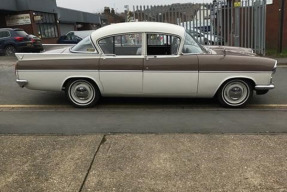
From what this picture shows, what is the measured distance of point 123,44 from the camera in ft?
20.1

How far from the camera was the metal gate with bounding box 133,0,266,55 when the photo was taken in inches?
542

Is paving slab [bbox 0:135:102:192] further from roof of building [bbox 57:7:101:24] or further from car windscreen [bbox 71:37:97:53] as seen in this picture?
roof of building [bbox 57:7:101:24]

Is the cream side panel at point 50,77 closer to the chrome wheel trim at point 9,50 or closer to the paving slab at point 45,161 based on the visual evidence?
the paving slab at point 45,161

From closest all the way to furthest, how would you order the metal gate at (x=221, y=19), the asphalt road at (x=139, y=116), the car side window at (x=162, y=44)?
1. the asphalt road at (x=139, y=116)
2. the car side window at (x=162, y=44)
3. the metal gate at (x=221, y=19)

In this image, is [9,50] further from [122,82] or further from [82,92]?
[122,82]

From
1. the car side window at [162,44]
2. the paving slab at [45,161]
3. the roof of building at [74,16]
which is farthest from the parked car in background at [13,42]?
the roof of building at [74,16]

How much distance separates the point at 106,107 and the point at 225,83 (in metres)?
2.27

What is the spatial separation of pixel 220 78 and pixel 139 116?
5.28 feet

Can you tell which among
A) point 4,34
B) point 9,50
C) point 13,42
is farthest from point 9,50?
point 4,34

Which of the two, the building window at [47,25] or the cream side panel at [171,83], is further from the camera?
the building window at [47,25]

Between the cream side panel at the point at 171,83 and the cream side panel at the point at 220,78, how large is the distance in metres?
0.14

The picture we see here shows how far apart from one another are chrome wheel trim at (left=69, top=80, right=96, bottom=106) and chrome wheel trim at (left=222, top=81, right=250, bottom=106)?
2.46m

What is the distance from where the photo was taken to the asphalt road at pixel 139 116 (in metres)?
5.07

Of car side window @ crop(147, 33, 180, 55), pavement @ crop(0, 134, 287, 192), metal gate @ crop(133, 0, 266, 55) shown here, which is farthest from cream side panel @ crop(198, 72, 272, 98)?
metal gate @ crop(133, 0, 266, 55)
